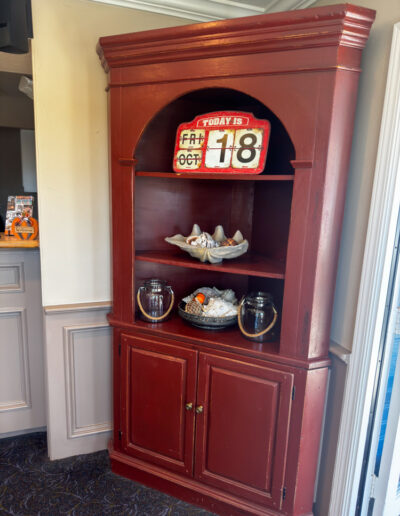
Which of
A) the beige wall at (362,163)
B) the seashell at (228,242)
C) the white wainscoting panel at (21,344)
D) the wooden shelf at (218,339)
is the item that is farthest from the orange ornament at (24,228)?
the beige wall at (362,163)

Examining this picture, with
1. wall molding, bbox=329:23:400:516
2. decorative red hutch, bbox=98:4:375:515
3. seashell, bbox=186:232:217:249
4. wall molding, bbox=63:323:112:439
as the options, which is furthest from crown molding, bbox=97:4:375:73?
wall molding, bbox=63:323:112:439

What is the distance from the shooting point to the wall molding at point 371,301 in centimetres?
125

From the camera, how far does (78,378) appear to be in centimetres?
200

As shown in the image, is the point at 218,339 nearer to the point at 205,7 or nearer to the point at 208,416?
the point at 208,416

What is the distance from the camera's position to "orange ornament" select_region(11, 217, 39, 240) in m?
2.01

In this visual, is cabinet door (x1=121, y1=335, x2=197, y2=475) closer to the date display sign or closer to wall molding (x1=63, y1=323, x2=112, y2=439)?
wall molding (x1=63, y1=323, x2=112, y2=439)

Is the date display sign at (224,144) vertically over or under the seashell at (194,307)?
over

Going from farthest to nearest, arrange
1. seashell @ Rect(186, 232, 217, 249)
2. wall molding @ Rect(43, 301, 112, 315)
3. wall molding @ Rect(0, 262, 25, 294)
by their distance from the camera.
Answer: wall molding @ Rect(0, 262, 25, 294)
wall molding @ Rect(43, 301, 112, 315)
seashell @ Rect(186, 232, 217, 249)

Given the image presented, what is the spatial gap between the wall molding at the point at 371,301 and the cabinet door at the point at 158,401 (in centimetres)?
66

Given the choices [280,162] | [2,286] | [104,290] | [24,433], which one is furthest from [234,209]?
[24,433]

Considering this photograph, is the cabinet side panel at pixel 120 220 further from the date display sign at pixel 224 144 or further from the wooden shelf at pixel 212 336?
the date display sign at pixel 224 144

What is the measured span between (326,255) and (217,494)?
1.21 meters

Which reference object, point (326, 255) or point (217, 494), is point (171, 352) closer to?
point (217, 494)

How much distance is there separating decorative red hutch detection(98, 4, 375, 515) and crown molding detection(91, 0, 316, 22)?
357mm
